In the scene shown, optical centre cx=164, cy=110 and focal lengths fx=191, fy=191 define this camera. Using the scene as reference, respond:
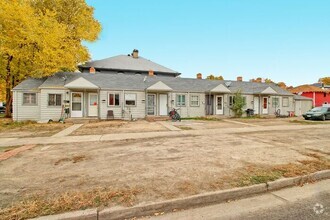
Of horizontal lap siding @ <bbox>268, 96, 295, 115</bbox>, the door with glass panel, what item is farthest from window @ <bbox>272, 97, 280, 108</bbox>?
the door with glass panel

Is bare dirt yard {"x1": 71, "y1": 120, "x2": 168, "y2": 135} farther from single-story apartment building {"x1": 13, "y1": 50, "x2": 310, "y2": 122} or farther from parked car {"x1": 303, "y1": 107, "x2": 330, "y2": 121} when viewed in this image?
parked car {"x1": 303, "y1": 107, "x2": 330, "y2": 121}

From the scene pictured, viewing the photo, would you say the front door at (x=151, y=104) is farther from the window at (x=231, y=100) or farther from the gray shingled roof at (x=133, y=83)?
the window at (x=231, y=100)

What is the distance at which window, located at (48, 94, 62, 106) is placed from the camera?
18594 mm

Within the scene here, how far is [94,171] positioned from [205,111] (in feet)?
66.5

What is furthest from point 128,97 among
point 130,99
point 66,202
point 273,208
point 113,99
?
point 273,208

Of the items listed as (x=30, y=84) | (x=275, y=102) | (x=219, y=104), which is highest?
(x=30, y=84)

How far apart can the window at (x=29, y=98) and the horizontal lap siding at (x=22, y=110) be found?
0.28m

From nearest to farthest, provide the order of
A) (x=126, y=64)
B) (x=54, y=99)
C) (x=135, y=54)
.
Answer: (x=54, y=99)
(x=126, y=64)
(x=135, y=54)

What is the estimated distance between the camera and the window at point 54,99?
18.6 m

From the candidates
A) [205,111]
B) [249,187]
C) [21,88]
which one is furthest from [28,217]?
[205,111]

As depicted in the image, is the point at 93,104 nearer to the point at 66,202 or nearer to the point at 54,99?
the point at 54,99

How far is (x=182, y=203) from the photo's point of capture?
3520 mm

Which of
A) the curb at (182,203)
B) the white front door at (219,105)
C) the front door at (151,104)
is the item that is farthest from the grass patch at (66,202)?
the white front door at (219,105)

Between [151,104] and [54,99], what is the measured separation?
9836mm
